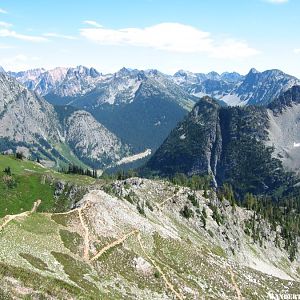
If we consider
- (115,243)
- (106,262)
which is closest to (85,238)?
(115,243)

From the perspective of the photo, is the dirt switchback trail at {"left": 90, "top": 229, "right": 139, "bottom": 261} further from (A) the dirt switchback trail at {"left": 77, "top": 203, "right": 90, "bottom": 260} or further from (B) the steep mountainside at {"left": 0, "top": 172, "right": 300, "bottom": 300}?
(A) the dirt switchback trail at {"left": 77, "top": 203, "right": 90, "bottom": 260}

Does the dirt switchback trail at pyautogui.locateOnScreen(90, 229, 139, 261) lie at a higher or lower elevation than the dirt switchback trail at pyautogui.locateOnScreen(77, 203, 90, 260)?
lower

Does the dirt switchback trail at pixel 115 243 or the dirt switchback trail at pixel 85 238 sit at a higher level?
the dirt switchback trail at pixel 85 238

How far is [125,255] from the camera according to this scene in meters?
104

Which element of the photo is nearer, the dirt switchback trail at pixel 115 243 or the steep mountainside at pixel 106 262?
the steep mountainside at pixel 106 262

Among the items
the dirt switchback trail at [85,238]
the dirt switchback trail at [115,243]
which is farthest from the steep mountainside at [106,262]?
the dirt switchback trail at [85,238]

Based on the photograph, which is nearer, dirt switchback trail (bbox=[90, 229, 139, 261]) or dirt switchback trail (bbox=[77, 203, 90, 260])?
dirt switchback trail (bbox=[77, 203, 90, 260])

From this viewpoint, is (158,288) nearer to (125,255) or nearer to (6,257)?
(125,255)

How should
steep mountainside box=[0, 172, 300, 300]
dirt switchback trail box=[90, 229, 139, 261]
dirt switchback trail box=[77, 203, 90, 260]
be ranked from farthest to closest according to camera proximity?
dirt switchback trail box=[90, 229, 139, 261]
dirt switchback trail box=[77, 203, 90, 260]
steep mountainside box=[0, 172, 300, 300]

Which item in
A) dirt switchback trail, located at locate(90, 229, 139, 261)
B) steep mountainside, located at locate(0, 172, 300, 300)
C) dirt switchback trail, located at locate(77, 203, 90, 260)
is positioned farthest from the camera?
dirt switchback trail, located at locate(90, 229, 139, 261)

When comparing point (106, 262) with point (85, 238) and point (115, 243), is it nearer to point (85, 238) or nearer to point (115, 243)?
point (85, 238)

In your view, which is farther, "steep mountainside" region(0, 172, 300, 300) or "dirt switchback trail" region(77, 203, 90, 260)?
"dirt switchback trail" region(77, 203, 90, 260)

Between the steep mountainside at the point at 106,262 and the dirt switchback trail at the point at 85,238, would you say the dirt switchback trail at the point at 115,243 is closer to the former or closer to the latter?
the steep mountainside at the point at 106,262

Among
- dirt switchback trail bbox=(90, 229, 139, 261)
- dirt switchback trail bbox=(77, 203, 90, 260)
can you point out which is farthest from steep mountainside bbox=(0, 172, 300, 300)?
dirt switchback trail bbox=(77, 203, 90, 260)
